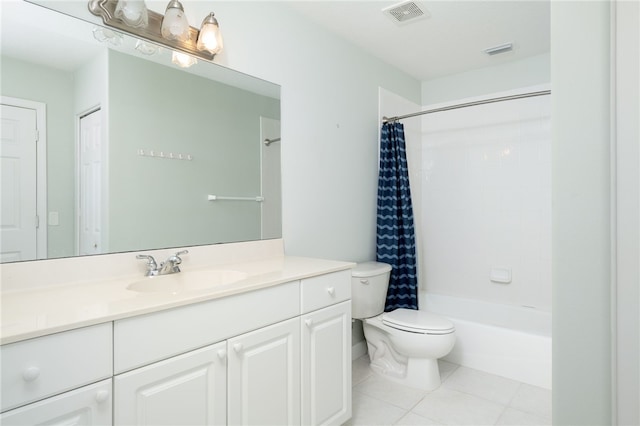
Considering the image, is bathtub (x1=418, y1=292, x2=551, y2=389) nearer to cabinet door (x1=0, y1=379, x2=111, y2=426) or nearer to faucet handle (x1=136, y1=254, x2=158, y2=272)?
faucet handle (x1=136, y1=254, x2=158, y2=272)

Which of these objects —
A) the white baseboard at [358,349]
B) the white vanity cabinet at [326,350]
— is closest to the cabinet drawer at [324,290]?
the white vanity cabinet at [326,350]

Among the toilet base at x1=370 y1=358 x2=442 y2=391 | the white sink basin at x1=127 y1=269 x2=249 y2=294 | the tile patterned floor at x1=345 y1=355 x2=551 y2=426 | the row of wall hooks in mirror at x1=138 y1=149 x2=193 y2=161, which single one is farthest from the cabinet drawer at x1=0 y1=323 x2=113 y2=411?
the toilet base at x1=370 y1=358 x2=442 y2=391

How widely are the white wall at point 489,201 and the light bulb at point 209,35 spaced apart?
7.60ft

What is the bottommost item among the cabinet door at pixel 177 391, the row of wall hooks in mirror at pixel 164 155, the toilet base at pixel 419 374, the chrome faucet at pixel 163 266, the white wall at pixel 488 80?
the toilet base at pixel 419 374

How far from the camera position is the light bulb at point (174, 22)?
158cm

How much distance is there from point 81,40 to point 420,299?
2.99 metres

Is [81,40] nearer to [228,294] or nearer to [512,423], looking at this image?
[228,294]

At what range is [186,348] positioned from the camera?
1.15 m

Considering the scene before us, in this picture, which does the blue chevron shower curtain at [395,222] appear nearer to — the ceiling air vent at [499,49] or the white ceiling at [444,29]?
the white ceiling at [444,29]

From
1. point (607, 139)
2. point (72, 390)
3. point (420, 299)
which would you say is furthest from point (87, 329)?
point (420, 299)

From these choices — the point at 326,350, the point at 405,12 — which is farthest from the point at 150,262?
the point at 405,12

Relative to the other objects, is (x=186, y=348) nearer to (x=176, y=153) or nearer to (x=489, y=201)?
(x=176, y=153)

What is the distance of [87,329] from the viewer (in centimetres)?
93

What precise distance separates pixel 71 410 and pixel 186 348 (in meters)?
0.32
